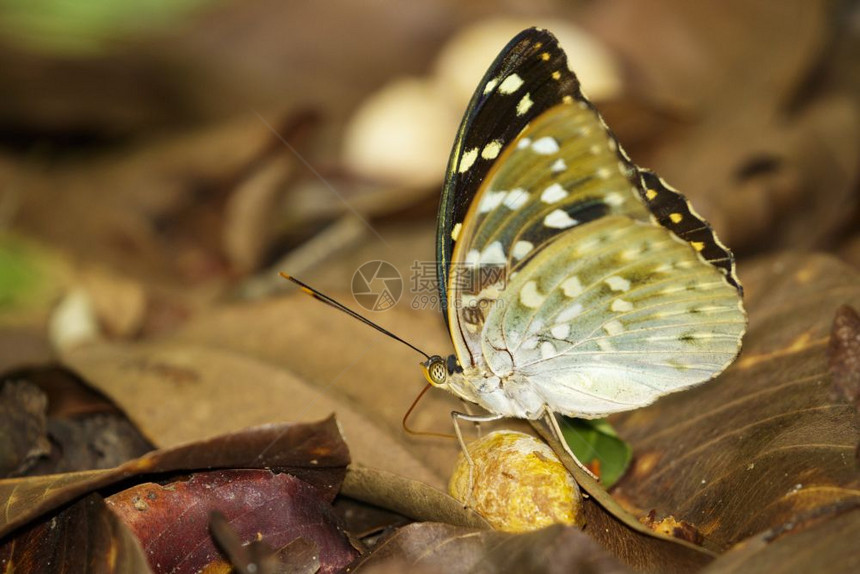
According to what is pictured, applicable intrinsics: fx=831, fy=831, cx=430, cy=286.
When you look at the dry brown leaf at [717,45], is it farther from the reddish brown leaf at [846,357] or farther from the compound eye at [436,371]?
the compound eye at [436,371]

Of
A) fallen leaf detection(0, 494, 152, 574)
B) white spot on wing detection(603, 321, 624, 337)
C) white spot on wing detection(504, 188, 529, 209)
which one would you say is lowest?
fallen leaf detection(0, 494, 152, 574)

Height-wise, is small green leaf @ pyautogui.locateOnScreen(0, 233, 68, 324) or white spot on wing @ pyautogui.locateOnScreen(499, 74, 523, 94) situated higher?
white spot on wing @ pyautogui.locateOnScreen(499, 74, 523, 94)

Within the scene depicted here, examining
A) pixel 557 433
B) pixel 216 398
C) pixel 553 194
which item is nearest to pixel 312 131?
pixel 216 398

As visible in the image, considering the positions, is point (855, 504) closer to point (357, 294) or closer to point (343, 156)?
point (357, 294)

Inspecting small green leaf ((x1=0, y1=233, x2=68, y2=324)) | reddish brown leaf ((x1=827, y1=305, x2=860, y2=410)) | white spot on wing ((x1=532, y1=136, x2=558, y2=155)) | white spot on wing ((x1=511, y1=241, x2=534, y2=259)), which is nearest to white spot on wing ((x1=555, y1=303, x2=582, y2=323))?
white spot on wing ((x1=511, y1=241, x2=534, y2=259))

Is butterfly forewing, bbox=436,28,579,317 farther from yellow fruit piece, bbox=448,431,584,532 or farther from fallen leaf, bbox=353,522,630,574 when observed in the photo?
fallen leaf, bbox=353,522,630,574

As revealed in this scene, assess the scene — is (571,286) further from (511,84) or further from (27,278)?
(27,278)

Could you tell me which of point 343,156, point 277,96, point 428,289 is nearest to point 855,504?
point 428,289
